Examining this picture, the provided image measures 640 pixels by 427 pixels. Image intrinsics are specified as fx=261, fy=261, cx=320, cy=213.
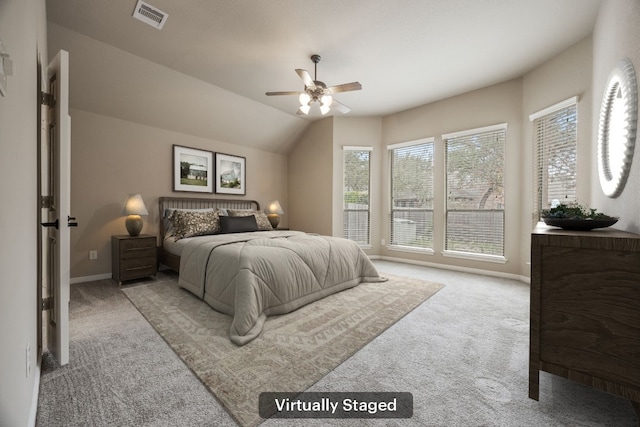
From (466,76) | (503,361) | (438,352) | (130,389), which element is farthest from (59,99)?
(466,76)

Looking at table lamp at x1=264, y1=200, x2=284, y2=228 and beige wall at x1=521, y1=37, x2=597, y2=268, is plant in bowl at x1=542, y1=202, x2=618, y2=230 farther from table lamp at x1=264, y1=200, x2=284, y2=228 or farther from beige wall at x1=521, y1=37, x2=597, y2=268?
table lamp at x1=264, y1=200, x2=284, y2=228

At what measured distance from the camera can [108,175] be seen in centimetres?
382

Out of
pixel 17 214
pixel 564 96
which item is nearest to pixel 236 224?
pixel 17 214

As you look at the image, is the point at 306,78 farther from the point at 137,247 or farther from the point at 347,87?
the point at 137,247

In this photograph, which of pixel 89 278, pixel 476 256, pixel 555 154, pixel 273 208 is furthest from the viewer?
pixel 273 208

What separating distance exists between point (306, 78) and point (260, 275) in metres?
2.11

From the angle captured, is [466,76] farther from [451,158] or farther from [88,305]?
[88,305]

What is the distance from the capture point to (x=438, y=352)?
6.31 feet

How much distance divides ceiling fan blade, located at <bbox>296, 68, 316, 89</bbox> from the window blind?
3.10 metres

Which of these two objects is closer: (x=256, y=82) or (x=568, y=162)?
(x=568, y=162)

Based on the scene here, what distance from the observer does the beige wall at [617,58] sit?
151 centimetres

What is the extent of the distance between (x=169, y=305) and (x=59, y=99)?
2.00 m

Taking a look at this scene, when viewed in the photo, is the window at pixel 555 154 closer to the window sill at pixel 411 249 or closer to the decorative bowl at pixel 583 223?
the window sill at pixel 411 249

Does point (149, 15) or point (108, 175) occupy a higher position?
point (149, 15)
